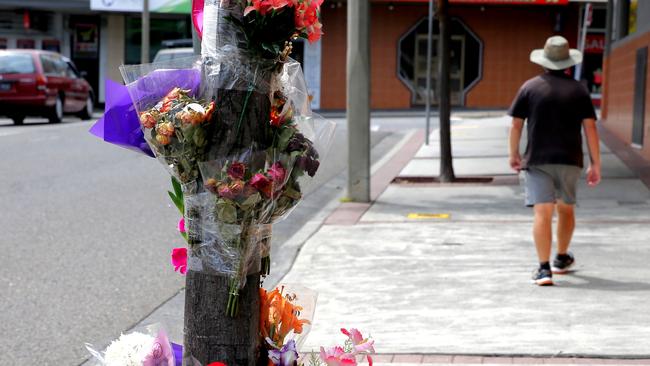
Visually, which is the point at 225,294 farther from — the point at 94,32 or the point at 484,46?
the point at 94,32

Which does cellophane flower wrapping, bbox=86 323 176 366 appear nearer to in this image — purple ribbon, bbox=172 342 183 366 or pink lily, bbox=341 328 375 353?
purple ribbon, bbox=172 342 183 366

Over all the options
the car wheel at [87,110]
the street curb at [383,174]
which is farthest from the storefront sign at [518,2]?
the car wheel at [87,110]

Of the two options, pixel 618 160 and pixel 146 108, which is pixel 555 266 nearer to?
pixel 146 108

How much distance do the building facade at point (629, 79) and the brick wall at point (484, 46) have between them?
45.0 ft

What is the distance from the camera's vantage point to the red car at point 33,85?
969 inches

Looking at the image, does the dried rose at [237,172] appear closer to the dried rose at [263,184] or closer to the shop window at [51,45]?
the dried rose at [263,184]

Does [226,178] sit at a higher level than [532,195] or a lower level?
higher

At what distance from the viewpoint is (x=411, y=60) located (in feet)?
129

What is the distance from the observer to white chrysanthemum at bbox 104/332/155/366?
3.69 m

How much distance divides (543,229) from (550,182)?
1.14 feet

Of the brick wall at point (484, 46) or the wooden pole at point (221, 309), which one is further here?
the brick wall at point (484, 46)

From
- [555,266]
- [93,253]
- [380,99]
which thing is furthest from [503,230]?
[380,99]

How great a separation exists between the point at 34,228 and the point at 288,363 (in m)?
7.09

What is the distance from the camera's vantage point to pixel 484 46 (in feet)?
129
